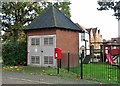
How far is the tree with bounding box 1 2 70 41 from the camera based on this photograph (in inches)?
1271

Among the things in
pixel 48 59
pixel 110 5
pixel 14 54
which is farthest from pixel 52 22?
pixel 110 5

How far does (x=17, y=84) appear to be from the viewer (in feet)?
32.4

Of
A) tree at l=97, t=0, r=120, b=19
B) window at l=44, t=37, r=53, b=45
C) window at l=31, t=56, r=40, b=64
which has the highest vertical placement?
tree at l=97, t=0, r=120, b=19

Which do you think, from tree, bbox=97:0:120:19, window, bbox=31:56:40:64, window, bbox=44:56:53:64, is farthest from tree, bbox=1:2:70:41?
window, bbox=44:56:53:64

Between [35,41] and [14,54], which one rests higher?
[35,41]

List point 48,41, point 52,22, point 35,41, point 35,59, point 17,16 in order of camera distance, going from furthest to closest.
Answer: point 17,16 < point 35,41 < point 35,59 < point 52,22 < point 48,41

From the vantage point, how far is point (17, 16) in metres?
33.8

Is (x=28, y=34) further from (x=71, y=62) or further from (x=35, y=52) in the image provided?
(x=71, y=62)

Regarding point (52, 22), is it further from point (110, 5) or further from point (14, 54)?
point (110, 5)

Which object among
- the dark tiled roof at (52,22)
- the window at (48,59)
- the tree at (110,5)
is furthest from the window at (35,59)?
the tree at (110,5)

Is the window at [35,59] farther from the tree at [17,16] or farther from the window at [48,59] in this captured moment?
the tree at [17,16]

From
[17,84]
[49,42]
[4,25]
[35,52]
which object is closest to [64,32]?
[49,42]

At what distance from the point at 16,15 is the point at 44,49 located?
15.0 meters

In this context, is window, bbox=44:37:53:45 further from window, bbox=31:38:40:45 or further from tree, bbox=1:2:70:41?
tree, bbox=1:2:70:41
